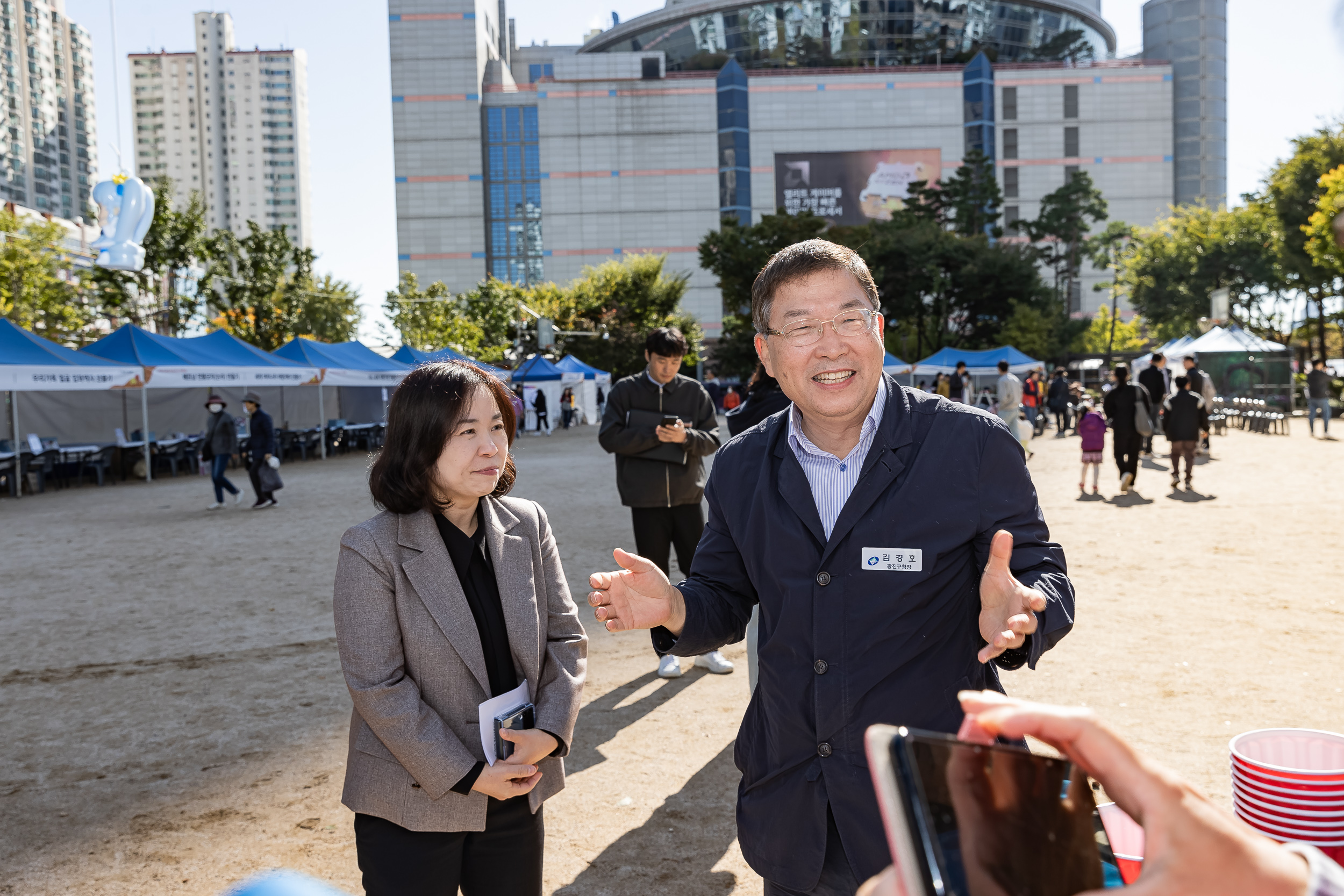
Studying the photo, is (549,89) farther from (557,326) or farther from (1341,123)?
(1341,123)

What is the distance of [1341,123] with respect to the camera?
85.5 ft

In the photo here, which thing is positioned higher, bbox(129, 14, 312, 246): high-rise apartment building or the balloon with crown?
bbox(129, 14, 312, 246): high-rise apartment building

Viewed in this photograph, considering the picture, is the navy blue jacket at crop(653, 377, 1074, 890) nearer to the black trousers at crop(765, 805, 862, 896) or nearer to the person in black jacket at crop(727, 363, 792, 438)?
the black trousers at crop(765, 805, 862, 896)

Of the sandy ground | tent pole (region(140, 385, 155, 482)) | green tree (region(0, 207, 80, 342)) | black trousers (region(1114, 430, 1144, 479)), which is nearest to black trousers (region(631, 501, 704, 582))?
the sandy ground

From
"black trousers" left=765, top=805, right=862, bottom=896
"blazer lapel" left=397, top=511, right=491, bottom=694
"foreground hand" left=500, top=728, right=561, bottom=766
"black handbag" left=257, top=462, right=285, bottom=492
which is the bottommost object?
"black handbag" left=257, top=462, right=285, bottom=492

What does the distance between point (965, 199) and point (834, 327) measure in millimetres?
58485

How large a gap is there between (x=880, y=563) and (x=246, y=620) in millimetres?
6400

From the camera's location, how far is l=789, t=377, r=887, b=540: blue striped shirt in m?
1.93

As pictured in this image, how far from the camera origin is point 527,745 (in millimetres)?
2096

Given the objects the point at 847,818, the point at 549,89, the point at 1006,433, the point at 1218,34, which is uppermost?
the point at 1218,34

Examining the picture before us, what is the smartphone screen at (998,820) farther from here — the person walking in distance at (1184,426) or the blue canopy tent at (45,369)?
the blue canopy tent at (45,369)

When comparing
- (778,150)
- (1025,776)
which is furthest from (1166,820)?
(778,150)

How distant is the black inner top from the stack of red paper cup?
143 cm

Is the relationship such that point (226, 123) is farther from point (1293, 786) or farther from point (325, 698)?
point (1293, 786)
